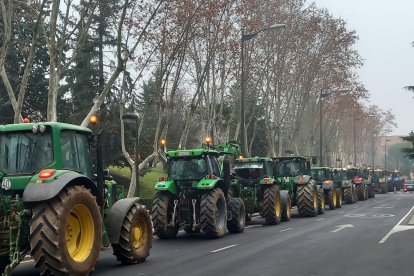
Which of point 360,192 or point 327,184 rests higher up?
point 327,184

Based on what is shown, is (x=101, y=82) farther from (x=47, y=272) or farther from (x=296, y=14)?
(x=47, y=272)

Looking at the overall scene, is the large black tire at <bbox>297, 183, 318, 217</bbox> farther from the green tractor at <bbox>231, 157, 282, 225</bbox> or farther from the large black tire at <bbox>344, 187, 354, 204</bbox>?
the large black tire at <bbox>344, 187, 354, 204</bbox>

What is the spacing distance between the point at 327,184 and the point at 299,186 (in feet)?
17.5

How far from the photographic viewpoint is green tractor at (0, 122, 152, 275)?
26.5 ft

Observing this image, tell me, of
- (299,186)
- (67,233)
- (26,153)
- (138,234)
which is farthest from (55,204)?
(299,186)

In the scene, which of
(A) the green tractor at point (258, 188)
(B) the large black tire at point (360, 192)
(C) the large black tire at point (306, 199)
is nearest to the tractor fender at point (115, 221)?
(A) the green tractor at point (258, 188)

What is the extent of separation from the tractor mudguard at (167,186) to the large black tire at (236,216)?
2019 mm

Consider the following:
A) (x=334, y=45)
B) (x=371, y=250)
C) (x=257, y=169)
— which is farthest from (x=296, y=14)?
(x=371, y=250)

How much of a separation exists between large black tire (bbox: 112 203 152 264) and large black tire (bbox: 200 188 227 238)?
346 cm

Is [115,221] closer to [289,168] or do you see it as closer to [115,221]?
[115,221]

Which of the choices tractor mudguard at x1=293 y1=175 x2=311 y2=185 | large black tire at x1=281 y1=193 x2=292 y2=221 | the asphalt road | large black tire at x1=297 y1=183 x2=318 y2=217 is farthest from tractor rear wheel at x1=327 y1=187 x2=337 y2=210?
the asphalt road

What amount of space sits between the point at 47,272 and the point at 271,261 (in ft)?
16.0

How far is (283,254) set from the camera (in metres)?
12.2

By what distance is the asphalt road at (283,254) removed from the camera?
10.1 m
